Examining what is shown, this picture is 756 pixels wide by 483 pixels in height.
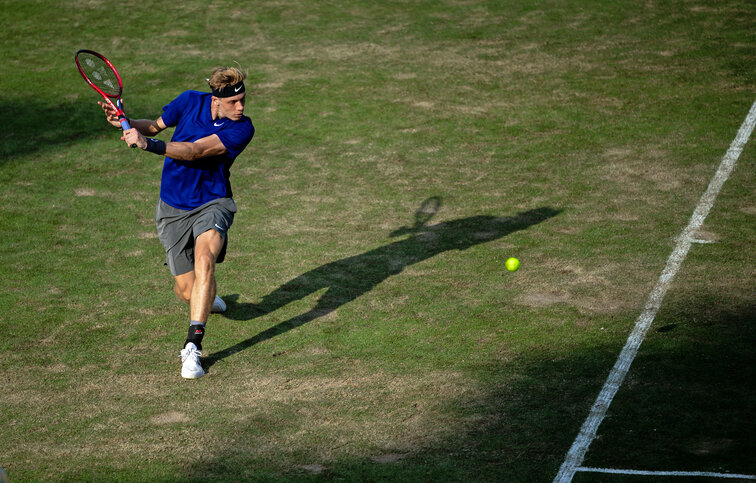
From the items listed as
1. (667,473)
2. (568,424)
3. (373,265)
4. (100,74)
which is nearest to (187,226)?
(100,74)

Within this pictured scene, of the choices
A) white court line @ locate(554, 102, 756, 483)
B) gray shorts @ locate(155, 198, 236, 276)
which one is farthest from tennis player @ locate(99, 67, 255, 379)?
white court line @ locate(554, 102, 756, 483)

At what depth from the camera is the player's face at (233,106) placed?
7.51 meters

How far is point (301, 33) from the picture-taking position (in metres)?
17.8

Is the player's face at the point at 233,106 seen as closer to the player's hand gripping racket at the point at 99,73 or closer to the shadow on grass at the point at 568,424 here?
the player's hand gripping racket at the point at 99,73

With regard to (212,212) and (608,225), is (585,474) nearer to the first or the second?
(212,212)

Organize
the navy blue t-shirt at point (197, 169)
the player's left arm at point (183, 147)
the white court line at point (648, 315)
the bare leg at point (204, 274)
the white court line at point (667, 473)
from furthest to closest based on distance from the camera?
1. the navy blue t-shirt at point (197, 169)
2. the bare leg at point (204, 274)
3. the player's left arm at point (183, 147)
4. the white court line at point (648, 315)
5. the white court line at point (667, 473)

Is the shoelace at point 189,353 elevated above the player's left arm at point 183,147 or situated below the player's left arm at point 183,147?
below

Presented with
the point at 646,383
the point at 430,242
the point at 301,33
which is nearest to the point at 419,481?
the point at 646,383

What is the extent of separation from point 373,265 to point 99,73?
141 inches

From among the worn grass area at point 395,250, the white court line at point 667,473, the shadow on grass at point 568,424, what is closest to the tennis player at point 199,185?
the worn grass area at point 395,250

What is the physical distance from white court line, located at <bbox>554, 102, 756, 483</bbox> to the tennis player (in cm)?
325

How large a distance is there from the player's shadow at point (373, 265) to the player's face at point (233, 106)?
2.05m

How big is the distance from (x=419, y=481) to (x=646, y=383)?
220cm

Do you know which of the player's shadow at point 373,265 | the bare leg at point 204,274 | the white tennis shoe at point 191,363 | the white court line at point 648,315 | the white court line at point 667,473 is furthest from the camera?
the player's shadow at point 373,265
